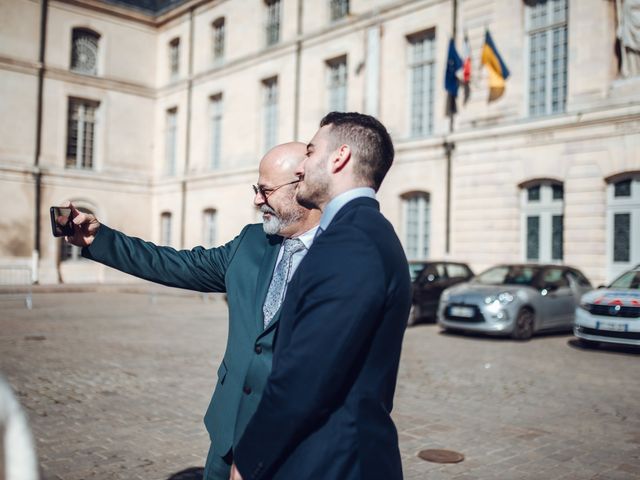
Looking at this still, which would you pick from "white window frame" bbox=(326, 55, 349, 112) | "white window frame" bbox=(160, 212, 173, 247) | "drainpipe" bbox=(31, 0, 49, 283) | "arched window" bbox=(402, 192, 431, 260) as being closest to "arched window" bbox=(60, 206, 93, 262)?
"drainpipe" bbox=(31, 0, 49, 283)

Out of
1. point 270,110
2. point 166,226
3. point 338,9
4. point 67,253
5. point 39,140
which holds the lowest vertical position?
point 67,253

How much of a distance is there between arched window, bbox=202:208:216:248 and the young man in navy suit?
27.7m

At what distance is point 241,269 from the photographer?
2545mm

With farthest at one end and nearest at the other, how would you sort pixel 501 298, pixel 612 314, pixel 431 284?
pixel 431 284
pixel 501 298
pixel 612 314

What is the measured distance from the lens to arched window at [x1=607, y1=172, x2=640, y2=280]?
1545 cm

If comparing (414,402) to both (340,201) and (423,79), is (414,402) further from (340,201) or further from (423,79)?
(423,79)

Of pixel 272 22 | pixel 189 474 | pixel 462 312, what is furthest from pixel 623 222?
pixel 272 22

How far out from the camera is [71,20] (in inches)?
1142

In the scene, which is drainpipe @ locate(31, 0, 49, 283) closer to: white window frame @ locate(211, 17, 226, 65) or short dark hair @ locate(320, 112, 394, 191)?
white window frame @ locate(211, 17, 226, 65)

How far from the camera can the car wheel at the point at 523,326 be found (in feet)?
41.0

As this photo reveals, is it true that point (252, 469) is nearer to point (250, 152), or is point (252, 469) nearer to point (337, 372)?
point (337, 372)

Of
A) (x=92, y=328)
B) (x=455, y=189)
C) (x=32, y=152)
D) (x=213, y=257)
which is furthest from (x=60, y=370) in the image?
(x=32, y=152)

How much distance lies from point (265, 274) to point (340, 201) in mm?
600

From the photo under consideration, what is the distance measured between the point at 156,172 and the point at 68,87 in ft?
18.8
